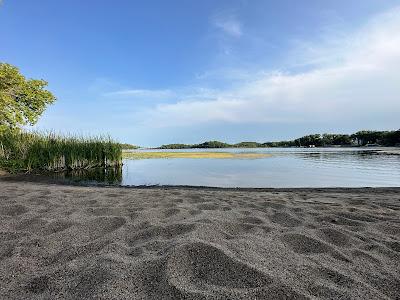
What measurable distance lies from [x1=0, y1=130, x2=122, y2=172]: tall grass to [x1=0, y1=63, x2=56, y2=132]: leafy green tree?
6.34ft

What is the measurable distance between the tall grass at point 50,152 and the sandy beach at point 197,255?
14.0 m

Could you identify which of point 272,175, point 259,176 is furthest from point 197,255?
point 272,175

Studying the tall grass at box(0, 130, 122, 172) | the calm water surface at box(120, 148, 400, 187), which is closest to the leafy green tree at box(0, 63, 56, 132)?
the tall grass at box(0, 130, 122, 172)

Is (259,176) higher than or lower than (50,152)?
lower

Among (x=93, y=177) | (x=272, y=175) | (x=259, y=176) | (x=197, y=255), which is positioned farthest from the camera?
(x=272, y=175)

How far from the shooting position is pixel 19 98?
52.5 feet

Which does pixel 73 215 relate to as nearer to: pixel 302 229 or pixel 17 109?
pixel 302 229

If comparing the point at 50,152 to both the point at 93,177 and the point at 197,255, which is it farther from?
the point at 197,255

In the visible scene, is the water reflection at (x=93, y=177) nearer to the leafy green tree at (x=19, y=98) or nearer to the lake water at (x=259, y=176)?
the lake water at (x=259, y=176)

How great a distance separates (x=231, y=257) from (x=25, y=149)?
17680mm

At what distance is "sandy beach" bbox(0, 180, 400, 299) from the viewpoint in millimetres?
2279

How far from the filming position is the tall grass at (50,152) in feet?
56.2

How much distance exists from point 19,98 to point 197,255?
16362mm

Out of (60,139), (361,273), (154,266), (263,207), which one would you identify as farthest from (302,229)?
(60,139)
